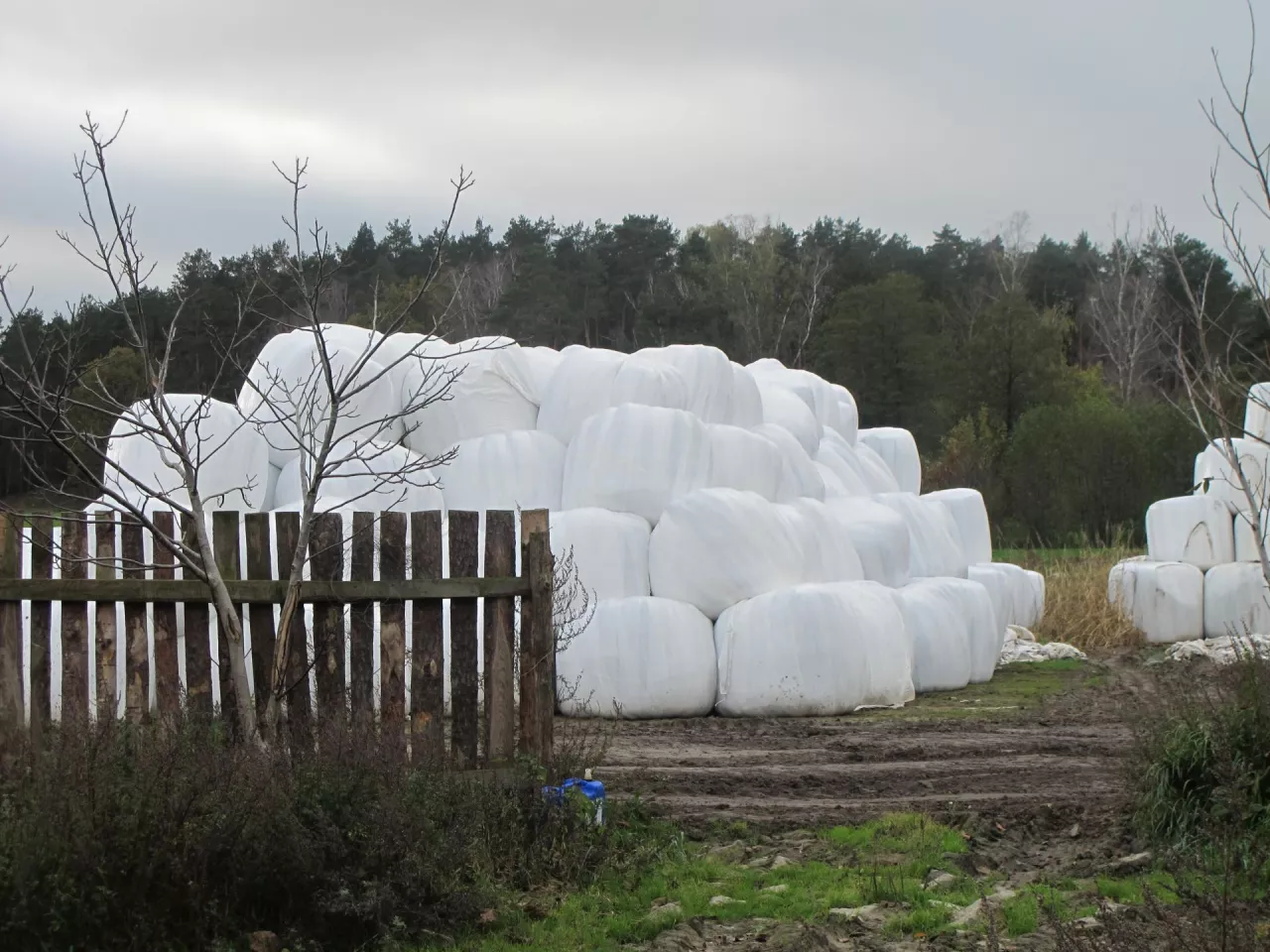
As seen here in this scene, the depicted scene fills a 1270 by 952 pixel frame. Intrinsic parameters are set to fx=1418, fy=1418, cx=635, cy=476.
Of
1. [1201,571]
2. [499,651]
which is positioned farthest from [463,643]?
[1201,571]

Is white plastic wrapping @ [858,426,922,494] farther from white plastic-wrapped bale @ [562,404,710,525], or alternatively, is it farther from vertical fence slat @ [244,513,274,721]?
vertical fence slat @ [244,513,274,721]

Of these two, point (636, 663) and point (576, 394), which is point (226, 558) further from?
point (576, 394)

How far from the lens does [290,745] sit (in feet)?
19.5

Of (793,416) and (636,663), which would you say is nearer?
(636,663)

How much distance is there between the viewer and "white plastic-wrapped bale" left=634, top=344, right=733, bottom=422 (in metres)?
14.6

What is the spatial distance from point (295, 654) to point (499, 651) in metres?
0.98

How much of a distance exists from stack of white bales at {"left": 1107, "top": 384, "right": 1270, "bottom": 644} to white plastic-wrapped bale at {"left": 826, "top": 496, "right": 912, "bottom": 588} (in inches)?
253

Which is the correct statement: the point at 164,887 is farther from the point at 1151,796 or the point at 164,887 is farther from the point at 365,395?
the point at 365,395

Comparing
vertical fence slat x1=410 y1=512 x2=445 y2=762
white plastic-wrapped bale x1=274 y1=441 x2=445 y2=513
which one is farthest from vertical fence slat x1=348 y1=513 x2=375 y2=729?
white plastic-wrapped bale x1=274 y1=441 x2=445 y2=513

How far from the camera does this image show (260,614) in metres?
6.52

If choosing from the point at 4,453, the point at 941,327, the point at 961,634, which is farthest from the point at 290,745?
the point at 941,327

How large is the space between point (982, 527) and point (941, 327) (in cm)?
2797

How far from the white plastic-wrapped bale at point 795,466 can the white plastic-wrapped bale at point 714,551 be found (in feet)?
5.26

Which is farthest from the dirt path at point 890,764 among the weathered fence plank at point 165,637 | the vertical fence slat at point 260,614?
the weathered fence plank at point 165,637
